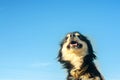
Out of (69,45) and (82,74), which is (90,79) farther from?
(69,45)

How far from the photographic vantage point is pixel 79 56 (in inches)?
383

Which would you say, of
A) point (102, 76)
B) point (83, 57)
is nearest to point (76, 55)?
point (83, 57)

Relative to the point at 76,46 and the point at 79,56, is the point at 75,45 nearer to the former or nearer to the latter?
the point at 76,46

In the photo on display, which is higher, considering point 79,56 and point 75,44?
point 75,44

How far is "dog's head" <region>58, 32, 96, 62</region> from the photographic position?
31.7 feet

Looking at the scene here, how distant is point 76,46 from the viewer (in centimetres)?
964

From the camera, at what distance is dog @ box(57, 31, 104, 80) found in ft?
31.7

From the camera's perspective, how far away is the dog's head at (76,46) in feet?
31.7

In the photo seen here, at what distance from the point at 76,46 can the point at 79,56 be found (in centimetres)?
26

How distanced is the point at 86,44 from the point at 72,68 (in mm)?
678

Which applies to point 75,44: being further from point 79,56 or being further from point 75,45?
point 79,56

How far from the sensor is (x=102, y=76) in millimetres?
9523

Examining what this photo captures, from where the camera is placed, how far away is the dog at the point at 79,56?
967cm

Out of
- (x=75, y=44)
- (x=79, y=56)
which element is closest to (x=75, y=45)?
(x=75, y=44)
